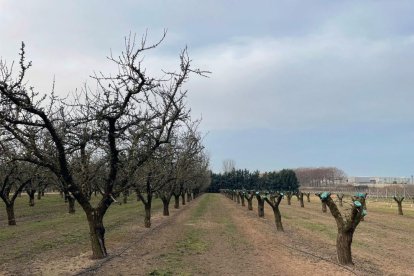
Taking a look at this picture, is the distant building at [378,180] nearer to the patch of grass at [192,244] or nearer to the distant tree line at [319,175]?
the distant tree line at [319,175]

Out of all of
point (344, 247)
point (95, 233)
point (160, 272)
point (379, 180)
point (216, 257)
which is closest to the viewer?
point (160, 272)

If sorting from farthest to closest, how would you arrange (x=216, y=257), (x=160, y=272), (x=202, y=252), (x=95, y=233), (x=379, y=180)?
(x=379, y=180)
(x=202, y=252)
(x=216, y=257)
(x=95, y=233)
(x=160, y=272)

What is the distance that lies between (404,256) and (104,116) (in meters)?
11.1

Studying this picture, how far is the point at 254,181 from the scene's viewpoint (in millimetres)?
142625

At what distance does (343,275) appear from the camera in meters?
11.0

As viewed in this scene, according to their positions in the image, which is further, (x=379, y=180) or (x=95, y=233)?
(x=379, y=180)

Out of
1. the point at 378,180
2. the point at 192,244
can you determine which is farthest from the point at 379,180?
the point at 192,244

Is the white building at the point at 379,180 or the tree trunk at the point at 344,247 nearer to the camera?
the tree trunk at the point at 344,247

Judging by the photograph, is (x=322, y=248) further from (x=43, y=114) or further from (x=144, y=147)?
(x=43, y=114)

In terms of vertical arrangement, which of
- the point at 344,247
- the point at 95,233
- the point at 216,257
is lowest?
the point at 216,257

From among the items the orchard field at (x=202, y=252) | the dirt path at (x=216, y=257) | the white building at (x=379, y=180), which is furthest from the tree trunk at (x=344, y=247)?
the white building at (x=379, y=180)

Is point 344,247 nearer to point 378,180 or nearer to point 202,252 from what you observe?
point 202,252

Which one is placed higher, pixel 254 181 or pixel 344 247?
pixel 254 181

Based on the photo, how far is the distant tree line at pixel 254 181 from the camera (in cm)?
12975
